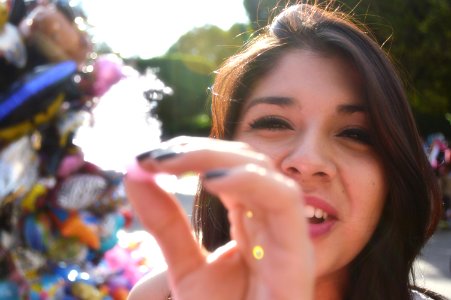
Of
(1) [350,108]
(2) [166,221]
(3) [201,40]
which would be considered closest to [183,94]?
(3) [201,40]

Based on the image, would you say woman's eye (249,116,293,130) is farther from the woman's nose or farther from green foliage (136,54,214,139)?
green foliage (136,54,214,139)

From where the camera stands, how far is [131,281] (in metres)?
2.71

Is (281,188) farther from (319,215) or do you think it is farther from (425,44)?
(425,44)

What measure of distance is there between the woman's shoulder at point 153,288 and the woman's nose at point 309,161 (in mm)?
524

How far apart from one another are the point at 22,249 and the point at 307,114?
1481 millimetres

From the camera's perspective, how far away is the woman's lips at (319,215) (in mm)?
1208

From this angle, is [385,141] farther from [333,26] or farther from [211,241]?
[211,241]

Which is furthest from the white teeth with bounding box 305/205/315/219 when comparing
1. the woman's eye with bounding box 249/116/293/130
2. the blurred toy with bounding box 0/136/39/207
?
the blurred toy with bounding box 0/136/39/207

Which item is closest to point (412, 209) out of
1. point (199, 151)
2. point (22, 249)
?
point (199, 151)

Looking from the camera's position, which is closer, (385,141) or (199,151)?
(199,151)

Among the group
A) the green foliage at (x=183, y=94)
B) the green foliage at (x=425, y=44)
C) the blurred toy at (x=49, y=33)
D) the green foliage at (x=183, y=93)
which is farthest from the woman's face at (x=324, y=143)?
the green foliage at (x=183, y=94)

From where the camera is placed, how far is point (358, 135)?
4.45 ft

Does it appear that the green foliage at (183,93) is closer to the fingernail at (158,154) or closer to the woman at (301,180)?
the woman at (301,180)

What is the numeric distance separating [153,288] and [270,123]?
57 centimetres
